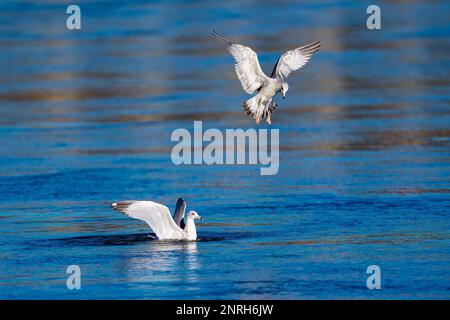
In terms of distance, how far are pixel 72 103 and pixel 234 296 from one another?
45.2 feet

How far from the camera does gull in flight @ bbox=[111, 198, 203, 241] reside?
13.7 meters

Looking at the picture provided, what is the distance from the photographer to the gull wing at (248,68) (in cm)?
1464

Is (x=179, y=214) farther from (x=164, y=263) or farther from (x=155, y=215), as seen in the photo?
(x=164, y=263)

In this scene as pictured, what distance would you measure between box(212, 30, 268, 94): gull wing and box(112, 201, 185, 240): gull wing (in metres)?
2.06

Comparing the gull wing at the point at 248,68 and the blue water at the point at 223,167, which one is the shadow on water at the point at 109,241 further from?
the gull wing at the point at 248,68

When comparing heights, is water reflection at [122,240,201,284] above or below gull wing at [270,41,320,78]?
below

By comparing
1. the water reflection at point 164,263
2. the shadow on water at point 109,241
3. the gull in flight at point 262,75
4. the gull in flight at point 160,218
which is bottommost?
the water reflection at point 164,263

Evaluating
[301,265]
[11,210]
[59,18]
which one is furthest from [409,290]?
[59,18]

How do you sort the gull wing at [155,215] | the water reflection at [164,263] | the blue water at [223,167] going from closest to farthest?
the water reflection at [164,263]
the blue water at [223,167]
the gull wing at [155,215]

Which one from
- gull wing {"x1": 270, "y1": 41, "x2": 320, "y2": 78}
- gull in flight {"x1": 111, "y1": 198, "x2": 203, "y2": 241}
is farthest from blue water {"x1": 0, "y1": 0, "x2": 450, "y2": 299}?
gull wing {"x1": 270, "y1": 41, "x2": 320, "y2": 78}

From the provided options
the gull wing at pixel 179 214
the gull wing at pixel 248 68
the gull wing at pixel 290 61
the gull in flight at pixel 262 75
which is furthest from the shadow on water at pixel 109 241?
the gull wing at pixel 290 61

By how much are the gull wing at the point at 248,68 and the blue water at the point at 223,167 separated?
1533mm

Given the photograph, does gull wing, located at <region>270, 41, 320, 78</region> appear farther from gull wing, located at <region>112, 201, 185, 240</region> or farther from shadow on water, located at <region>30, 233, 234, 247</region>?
gull wing, located at <region>112, 201, 185, 240</region>

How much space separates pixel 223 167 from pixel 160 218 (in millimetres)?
4580
